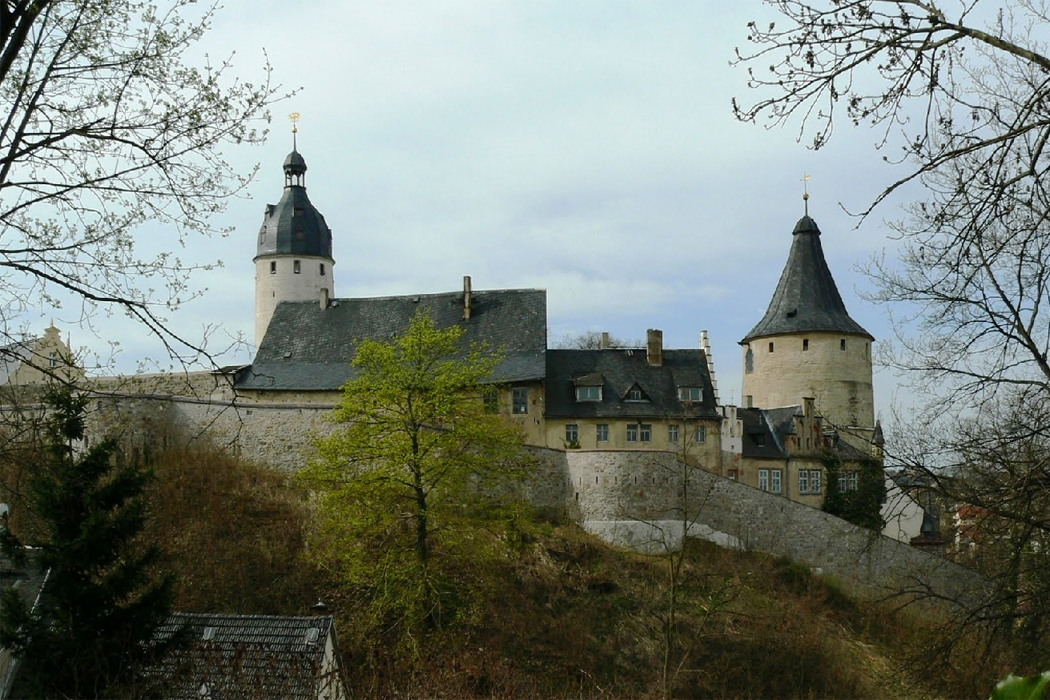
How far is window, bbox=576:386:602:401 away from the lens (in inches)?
1203

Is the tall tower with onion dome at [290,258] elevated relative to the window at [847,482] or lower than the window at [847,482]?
elevated

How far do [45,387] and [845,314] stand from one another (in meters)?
30.9

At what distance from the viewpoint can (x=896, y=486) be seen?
8.73 m

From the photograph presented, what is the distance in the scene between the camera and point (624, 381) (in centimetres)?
3119

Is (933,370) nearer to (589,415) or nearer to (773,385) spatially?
(589,415)

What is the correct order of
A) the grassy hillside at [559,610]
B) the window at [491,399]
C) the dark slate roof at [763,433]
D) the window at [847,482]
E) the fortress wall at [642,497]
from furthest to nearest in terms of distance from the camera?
1. the dark slate roof at [763,433]
2. the window at [847,482]
3. the fortress wall at [642,497]
4. the window at [491,399]
5. the grassy hillside at [559,610]

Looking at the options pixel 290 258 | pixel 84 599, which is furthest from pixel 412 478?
pixel 290 258

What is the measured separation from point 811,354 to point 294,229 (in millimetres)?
19834

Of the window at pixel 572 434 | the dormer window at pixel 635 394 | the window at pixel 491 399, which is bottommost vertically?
the window at pixel 572 434

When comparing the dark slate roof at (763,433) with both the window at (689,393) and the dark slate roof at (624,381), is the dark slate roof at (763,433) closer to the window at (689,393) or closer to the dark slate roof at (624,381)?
the dark slate roof at (624,381)

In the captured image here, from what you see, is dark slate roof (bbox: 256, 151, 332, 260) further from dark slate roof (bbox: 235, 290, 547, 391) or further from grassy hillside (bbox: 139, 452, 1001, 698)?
grassy hillside (bbox: 139, 452, 1001, 698)

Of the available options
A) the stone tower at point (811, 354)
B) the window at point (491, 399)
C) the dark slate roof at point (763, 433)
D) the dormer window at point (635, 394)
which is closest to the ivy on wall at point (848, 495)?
the dark slate roof at point (763, 433)

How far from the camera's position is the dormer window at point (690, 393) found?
30.7 m

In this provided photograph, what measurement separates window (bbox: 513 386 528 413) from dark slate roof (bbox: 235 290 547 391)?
12.4 inches
